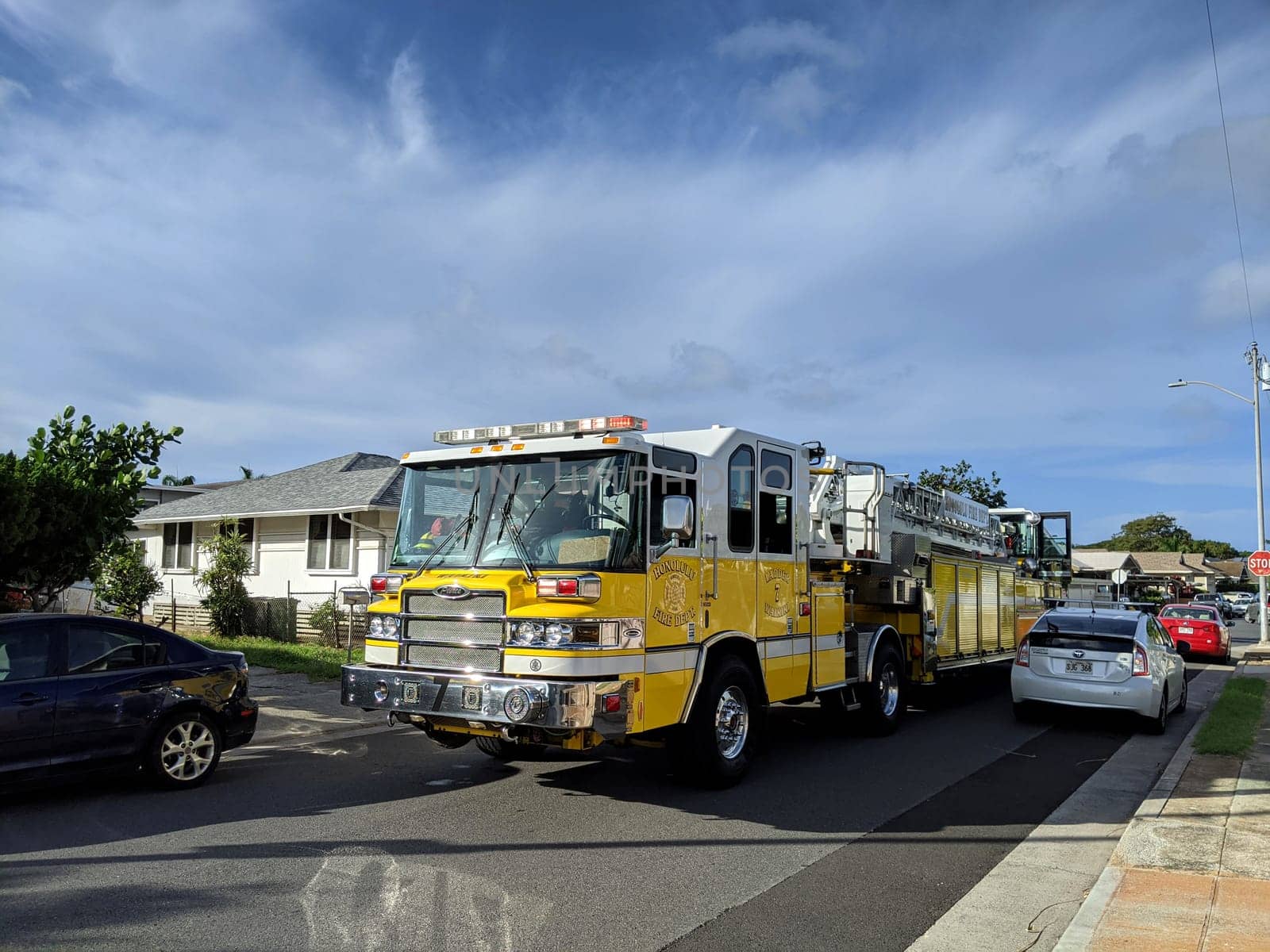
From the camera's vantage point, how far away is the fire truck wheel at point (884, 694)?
10805 millimetres

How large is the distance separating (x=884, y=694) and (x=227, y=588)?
52.1 feet

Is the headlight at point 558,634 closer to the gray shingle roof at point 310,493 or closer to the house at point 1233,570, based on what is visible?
the gray shingle roof at point 310,493

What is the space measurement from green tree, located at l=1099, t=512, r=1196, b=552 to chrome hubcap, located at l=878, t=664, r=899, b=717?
122 metres

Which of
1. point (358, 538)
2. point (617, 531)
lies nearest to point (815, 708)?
point (617, 531)

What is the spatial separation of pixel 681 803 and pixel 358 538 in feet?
53.8

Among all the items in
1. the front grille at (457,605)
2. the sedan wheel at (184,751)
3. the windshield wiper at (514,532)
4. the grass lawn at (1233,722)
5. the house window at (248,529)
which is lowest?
the grass lawn at (1233,722)

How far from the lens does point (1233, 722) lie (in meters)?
11.6

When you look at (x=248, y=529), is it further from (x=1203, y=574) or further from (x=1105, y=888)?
(x=1203, y=574)

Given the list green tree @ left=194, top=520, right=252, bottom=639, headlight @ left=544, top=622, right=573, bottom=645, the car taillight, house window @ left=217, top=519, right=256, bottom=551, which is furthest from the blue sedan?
house window @ left=217, top=519, right=256, bottom=551

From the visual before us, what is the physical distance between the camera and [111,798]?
7.49 metres

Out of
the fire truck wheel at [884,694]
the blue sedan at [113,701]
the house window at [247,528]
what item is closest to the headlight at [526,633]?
the blue sedan at [113,701]

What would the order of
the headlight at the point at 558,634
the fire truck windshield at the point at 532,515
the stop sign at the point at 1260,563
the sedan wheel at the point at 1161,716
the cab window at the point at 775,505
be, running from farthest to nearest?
the stop sign at the point at 1260,563
the sedan wheel at the point at 1161,716
the cab window at the point at 775,505
the fire truck windshield at the point at 532,515
the headlight at the point at 558,634

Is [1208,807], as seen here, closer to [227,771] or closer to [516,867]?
[516,867]

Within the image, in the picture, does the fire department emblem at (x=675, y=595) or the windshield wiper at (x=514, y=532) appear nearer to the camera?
the windshield wiper at (x=514, y=532)
